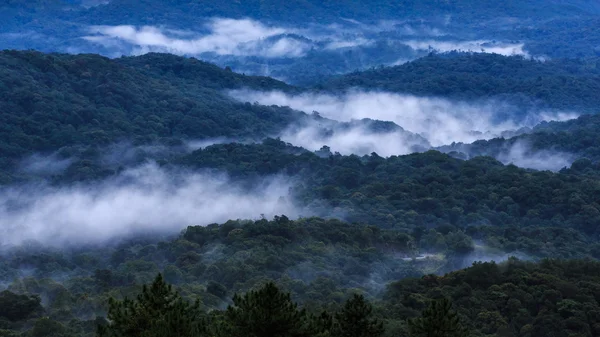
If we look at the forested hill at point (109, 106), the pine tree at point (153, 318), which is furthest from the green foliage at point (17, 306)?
the forested hill at point (109, 106)

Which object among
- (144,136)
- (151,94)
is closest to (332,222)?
(144,136)

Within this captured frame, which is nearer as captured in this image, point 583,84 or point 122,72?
point 122,72

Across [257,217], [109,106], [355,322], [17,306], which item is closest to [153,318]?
[355,322]

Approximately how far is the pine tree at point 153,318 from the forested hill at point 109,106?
226ft

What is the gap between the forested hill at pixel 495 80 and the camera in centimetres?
16623

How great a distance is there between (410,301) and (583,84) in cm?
13181

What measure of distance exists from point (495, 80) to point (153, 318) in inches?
6144

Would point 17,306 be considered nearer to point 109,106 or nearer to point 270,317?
point 270,317

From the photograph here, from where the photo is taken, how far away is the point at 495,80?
17700cm

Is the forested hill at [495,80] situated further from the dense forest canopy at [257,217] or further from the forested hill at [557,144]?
the forested hill at [557,144]

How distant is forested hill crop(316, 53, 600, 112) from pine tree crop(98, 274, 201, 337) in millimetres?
141929

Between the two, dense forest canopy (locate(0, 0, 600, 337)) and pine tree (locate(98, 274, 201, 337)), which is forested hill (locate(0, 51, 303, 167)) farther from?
pine tree (locate(98, 274, 201, 337))

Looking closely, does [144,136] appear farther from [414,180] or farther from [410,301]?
[410,301]

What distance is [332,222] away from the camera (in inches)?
2923
